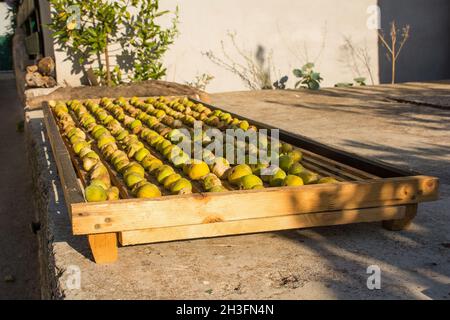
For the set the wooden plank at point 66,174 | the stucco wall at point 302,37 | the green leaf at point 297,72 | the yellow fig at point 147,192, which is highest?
the stucco wall at point 302,37

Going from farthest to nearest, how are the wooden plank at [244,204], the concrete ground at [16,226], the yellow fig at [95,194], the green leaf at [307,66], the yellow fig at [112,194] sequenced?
the green leaf at [307,66]
the concrete ground at [16,226]
the yellow fig at [112,194]
the yellow fig at [95,194]
the wooden plank at [244,204]

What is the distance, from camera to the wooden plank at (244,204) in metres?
2.53

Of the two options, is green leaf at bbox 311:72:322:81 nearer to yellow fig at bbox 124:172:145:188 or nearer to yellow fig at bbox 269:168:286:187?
yellow fig at bbox 269:168:286:187

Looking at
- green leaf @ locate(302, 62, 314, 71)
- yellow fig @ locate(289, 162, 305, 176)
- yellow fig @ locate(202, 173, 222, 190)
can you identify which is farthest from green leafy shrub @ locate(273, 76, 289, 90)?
yellow fig @ locate(202, 173, 222, 190)

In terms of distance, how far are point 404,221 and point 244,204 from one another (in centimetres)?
91

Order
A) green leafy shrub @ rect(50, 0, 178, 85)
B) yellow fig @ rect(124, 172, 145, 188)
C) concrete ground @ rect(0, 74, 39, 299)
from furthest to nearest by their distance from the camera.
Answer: green leafy shrub @ rect(50, 0, 178, 85) < concrete ground @ rect(0, 74, 39, 299) < yellow fig @ rect(124, 172, 145, 188)

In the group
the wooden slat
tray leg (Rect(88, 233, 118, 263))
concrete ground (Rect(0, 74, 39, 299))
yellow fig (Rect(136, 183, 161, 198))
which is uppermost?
yellow fig (Rect(136, 183, 161, 198))

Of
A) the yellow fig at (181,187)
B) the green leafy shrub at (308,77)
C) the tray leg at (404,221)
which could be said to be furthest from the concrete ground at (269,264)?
the green leafy shrub at (308,77)

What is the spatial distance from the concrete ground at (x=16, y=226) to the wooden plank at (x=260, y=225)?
2.43m

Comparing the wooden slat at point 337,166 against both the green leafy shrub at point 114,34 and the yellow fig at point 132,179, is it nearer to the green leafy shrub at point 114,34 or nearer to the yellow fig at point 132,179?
the yellow fig at point 132,179

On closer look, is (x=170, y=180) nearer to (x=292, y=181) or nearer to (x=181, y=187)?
(x=181, y=187)

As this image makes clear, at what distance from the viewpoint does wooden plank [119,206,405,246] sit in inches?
104

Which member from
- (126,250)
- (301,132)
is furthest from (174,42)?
(126,250)
